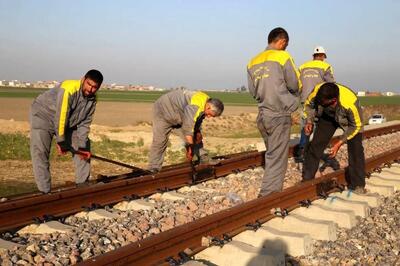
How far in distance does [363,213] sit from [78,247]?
3298 millimetres

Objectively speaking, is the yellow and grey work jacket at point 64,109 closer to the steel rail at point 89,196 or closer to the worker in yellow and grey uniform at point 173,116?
the steel rail at point 89,196

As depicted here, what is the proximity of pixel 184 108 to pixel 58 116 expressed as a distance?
206 centimetres

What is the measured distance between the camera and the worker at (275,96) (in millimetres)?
5633

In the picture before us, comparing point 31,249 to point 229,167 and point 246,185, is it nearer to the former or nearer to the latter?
point 246,185

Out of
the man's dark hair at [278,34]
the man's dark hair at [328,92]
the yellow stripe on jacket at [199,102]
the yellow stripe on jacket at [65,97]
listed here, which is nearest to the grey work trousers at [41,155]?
the yellow stripe on jacket at [65,97]

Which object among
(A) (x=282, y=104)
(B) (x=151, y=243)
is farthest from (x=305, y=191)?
(B) (x=151, y=243)

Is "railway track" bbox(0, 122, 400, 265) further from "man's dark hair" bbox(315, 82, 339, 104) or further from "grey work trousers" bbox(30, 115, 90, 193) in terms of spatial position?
"man's dark hair" bbox(315, 82, 339, 104)

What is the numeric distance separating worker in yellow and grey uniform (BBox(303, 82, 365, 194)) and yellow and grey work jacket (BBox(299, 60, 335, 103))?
2.50 metres

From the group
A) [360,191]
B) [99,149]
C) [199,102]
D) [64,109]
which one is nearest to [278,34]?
[199,102]

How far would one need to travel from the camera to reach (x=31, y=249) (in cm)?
388

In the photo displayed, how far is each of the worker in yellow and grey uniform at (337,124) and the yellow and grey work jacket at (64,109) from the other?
10.1ft

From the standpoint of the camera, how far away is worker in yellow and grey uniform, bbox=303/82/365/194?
607 centimetres

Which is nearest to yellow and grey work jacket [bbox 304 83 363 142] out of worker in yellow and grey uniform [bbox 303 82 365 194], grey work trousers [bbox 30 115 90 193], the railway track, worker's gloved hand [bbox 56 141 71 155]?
worker in yellow and grey uniform [bbox 303 82 365 194]

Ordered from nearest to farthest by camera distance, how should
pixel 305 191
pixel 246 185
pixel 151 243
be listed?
1. pixel 151 243
2. pixel 305 191
3. pixel 246 185
